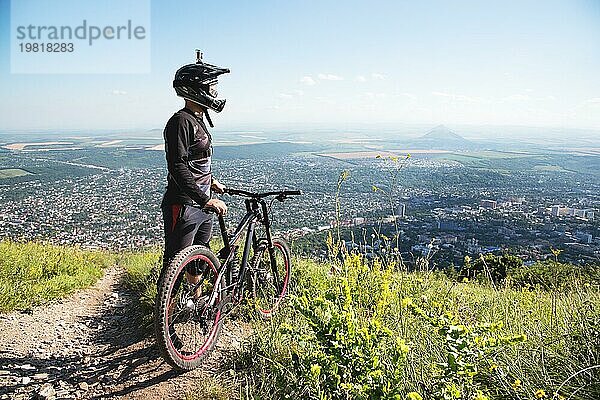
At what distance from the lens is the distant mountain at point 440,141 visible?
5240cm

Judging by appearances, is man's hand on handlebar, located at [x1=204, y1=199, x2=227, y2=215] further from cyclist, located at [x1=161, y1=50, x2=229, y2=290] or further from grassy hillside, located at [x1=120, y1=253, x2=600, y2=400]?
grassy hillside, located at [x1=120, y1=253, x2=600, y2=400]

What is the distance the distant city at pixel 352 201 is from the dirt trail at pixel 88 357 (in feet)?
6.05

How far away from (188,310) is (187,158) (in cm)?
124

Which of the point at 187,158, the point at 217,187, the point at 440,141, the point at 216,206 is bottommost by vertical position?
the point at 216,206

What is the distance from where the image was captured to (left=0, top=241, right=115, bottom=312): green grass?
17.1 ft

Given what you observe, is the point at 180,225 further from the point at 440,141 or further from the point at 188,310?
the point at 440,141

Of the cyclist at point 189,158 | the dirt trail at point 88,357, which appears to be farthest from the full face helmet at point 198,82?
the dirt trail at point 88,357

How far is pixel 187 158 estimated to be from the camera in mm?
3691

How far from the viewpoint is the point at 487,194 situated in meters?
26.1

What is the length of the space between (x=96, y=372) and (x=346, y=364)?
232 cm

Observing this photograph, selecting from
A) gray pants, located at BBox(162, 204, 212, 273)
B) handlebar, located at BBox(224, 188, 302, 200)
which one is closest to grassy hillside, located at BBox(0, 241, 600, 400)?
handlebar, located at BBox(224, 188, 302, 200)

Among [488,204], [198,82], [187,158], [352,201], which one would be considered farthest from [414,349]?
[488,204]

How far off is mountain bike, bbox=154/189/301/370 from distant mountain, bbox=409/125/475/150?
152 ft

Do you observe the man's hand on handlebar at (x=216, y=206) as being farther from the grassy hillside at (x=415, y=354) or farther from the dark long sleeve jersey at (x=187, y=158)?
the grassy hillside at (x=415, y=354)
